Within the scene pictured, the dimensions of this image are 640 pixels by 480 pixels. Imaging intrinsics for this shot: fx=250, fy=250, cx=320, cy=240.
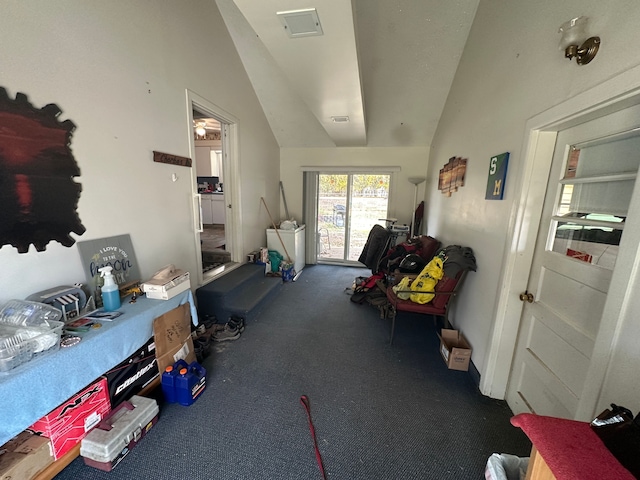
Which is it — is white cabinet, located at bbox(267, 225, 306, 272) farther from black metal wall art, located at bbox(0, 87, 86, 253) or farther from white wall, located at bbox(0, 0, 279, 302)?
black metal wall art, located at bbox(0, 87, 86, 253)

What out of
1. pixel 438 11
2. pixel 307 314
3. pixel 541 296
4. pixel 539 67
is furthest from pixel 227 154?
pixel 541 296

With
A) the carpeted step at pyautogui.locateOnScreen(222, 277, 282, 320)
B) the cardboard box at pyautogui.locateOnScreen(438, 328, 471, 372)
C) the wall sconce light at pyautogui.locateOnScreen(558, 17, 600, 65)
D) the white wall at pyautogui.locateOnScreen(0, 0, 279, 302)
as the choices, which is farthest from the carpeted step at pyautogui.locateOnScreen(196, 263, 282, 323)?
the wall sconce light at pyautogui.locateOnScreen(558, 17, 600, 65)

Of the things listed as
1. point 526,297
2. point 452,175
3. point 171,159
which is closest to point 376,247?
point 452,175

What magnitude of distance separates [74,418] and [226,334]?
1267mm

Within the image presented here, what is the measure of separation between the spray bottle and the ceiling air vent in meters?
1.90

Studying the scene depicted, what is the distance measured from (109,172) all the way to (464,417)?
2.92 meters

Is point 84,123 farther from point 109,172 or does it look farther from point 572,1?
point 572,1

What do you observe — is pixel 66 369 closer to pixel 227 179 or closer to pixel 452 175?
pixel 227 179

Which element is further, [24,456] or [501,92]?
[501,92]

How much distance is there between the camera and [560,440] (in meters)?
0.68

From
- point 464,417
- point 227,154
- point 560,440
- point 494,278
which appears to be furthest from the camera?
point 227,154

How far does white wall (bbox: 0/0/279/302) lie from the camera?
1321 millimetres

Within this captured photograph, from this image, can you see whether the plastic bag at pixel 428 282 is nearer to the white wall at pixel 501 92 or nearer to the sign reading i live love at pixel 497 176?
the white wall at pixel 501 92

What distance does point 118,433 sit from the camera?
1.33 m
